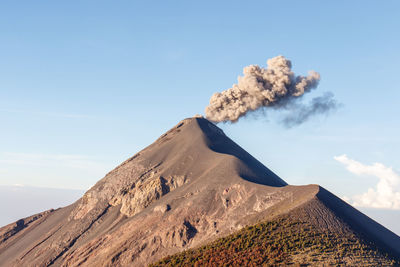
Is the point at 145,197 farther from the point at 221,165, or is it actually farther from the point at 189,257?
the point at 189,257

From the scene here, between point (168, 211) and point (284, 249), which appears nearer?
point (284, 249)

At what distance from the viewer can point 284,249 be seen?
53.6m

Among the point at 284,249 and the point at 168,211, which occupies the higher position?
the point at 168,211

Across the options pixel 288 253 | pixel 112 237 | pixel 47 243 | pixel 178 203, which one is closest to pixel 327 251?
pixel 288 253

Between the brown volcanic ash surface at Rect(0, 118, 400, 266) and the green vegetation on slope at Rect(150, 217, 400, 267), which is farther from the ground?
the brown volcanic ash surface at Rect(0, 118, 400, 266)

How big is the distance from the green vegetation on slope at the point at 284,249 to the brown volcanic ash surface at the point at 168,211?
2.89m

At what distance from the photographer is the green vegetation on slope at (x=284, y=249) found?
169ft

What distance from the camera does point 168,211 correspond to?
76375 mm

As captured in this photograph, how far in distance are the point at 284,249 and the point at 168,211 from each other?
27.7 metres

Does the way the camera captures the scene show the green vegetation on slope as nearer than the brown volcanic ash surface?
Yes

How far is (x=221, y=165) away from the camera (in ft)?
285

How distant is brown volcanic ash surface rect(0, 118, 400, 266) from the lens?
219 ft

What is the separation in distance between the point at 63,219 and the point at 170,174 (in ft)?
85.5

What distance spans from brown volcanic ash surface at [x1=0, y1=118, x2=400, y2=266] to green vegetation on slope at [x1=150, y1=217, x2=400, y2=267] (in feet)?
9.50
